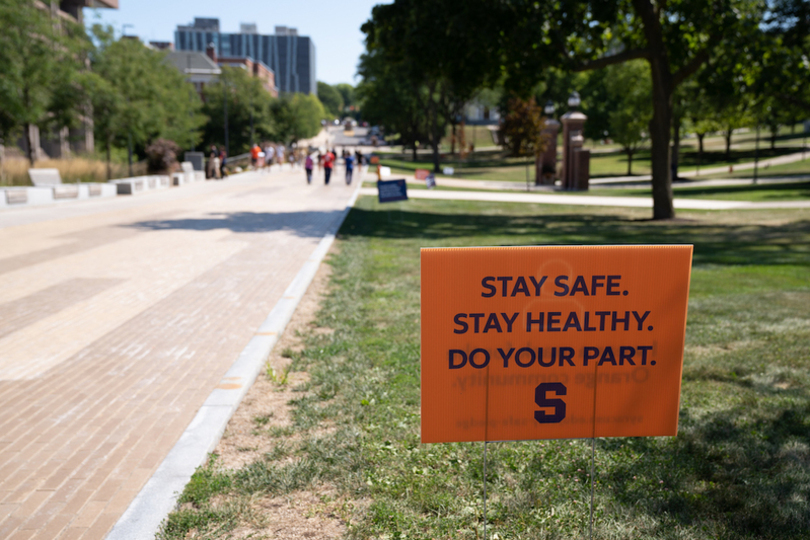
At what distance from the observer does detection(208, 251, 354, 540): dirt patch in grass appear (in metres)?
3.38

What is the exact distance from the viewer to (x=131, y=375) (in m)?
5.65

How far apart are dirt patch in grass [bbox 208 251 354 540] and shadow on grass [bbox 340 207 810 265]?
8.18 meters

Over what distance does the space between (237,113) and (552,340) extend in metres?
77.5

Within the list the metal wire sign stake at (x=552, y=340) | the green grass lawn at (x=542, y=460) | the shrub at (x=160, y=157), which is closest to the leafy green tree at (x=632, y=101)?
the shrub at (x=160, y=157)

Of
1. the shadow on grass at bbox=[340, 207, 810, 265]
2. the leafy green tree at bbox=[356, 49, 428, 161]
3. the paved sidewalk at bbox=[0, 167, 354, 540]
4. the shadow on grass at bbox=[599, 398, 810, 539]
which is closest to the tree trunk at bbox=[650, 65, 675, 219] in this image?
the shadow on grass at bbox=[340, 207, 810, 265]

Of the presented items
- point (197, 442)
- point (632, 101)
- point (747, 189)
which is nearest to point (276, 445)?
point (197, 442)

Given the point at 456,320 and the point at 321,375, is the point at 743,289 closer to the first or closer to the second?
the point at 321,375

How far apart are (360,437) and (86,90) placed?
88.5 feet

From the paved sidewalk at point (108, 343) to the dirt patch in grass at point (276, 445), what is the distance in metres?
0.39

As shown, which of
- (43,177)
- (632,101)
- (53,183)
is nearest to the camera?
(43,177)

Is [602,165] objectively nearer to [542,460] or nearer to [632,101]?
[632,101]

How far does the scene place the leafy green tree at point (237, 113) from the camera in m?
75.4

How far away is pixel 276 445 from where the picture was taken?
14.3ft

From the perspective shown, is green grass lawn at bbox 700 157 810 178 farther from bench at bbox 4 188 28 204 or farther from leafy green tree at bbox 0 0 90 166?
bench at bbox 4 188 28 204
